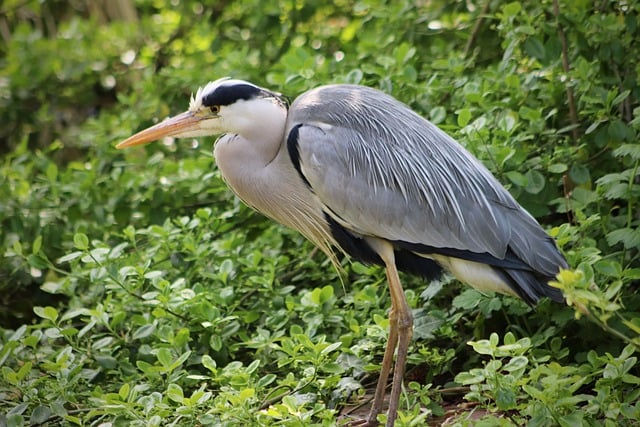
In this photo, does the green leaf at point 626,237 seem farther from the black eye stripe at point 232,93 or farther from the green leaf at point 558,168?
the black eye stripe at point 232,93

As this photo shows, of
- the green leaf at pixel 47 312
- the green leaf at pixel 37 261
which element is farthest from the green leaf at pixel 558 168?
the green leaf at pixel 37 261

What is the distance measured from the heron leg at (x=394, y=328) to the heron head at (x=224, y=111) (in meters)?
0.63

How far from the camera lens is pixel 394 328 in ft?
11.0

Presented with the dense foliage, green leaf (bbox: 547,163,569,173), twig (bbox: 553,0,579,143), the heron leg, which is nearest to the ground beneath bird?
the dense foliage

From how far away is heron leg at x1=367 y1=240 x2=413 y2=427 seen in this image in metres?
3.20

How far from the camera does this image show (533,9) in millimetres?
4230

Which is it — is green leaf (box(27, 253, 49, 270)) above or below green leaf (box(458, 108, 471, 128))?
below

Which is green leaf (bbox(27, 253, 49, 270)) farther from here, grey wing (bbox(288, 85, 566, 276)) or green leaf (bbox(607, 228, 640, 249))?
green leaf (bbox(607, 228, 640, 249))

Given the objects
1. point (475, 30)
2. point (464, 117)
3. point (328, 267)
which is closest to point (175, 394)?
point (328, 267)

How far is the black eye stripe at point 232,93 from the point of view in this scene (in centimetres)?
333

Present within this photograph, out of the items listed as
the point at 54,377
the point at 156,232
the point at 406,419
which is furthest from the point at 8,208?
the point at 406,419

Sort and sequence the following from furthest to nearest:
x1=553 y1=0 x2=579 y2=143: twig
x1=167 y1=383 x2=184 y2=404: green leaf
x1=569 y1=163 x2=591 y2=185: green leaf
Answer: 1. x1=553 y1=0 x2=579 y2=143: twig
2. x1=569 y1=163 x2=591 y2=185: green leaf
3. x1=167 y1=383 x2=184 y2=404: green leaf

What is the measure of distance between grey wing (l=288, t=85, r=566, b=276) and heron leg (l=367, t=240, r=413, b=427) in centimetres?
9

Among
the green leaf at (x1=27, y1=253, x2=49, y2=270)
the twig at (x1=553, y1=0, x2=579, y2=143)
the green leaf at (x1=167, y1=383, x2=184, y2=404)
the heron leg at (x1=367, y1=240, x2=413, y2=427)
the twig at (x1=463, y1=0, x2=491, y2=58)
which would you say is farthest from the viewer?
the twig at (x1=463, y1=0, x2=491, y2=58)
